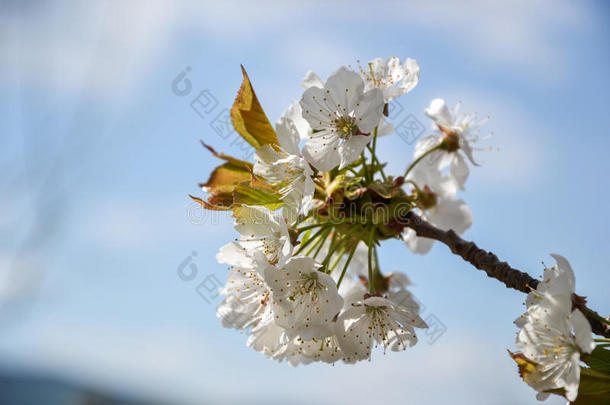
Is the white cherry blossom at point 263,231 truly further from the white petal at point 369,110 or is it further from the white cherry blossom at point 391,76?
the white cherry blossom at point 391,76

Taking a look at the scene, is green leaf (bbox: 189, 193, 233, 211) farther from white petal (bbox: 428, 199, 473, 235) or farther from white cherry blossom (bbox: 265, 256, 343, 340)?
white petal (bbox: 428, 199, 473, 235)

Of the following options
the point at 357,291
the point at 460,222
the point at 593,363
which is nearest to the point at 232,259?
the point at 357,291

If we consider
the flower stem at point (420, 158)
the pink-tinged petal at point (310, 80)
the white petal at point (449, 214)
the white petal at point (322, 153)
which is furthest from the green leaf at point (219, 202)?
the white petal at point (449, 214)

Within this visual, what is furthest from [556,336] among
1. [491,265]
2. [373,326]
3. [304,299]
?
[304,299]

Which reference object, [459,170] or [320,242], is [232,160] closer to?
[320,242]

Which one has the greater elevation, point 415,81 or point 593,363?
point 415,81

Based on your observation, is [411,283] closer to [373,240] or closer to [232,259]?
[373,240]
